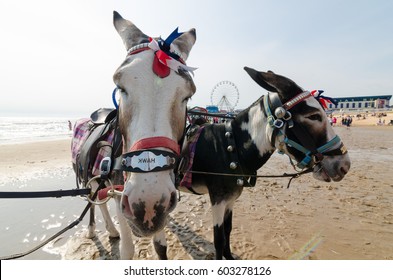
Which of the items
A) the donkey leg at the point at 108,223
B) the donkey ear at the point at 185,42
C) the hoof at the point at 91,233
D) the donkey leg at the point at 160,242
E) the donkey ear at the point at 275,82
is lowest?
the hoof at the point at 91,233

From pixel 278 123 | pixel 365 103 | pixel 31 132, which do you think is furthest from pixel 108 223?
pixel 365 103

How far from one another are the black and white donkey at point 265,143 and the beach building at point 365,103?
392ft

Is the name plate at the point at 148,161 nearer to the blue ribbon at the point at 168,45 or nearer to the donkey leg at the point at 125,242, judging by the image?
the blue ribbon at the point at 168,45

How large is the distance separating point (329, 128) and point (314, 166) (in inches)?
21.1

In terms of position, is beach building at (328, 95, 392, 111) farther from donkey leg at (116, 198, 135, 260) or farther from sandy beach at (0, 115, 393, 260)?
donkey leg at (116, 198, 135, 260)

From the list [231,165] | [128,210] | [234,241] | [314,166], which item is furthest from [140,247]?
[314,166]

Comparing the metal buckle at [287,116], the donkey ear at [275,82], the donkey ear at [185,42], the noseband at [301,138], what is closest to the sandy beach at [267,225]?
the noseband at [301,138]

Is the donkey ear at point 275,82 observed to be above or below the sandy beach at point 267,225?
above

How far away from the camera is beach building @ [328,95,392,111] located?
10348 centimetres

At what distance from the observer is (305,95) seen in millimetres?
2803

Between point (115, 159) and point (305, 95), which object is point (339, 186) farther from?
point (115, 159)

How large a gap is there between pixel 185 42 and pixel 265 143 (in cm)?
169

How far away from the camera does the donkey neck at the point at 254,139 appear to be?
3.00 metres

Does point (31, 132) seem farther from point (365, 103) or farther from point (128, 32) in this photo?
point (365, 103)
